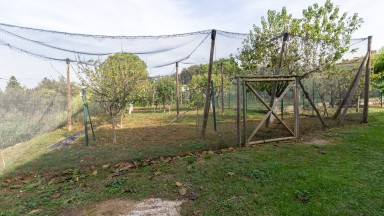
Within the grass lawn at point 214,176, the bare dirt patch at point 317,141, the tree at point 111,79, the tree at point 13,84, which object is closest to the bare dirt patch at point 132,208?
the grass lawn at point 214,176

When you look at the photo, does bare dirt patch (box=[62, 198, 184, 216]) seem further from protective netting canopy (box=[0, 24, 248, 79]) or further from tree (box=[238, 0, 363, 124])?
tree (box=[238, 0, 363, 124])

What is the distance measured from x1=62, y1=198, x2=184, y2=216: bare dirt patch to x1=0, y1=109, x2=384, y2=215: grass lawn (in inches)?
4.7

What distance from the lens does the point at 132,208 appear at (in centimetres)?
296

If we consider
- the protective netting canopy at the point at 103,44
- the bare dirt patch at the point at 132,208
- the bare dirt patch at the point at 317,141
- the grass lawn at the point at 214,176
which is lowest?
the bare dirt patch at the point at 132,208

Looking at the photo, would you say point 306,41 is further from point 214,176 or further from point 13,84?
point 13,84

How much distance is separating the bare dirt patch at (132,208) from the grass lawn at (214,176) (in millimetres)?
119

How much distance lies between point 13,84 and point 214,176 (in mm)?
6123

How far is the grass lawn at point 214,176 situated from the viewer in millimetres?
2914

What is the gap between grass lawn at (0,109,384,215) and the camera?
2.91m

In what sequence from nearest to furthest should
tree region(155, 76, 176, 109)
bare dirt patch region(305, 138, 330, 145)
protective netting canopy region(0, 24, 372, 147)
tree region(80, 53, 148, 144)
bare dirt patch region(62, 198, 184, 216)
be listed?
bare dirt patch region(62, 198, 184, 216) → protective netting canopy region(0, 24, 372, 147) → bare dirt patch region(305, 138, 330, 145) → tree region(80, 53, 148, 144) → tree region(155, 76, 176, 109)

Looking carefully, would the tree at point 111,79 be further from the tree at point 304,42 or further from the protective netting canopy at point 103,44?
the tree at point 304,42

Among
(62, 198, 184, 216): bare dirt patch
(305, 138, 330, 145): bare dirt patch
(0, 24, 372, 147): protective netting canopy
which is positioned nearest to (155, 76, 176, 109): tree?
(0, 24, 372, 147): protective netting canopy

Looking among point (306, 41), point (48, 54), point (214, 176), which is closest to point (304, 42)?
point (306, 41)

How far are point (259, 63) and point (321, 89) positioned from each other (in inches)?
187
